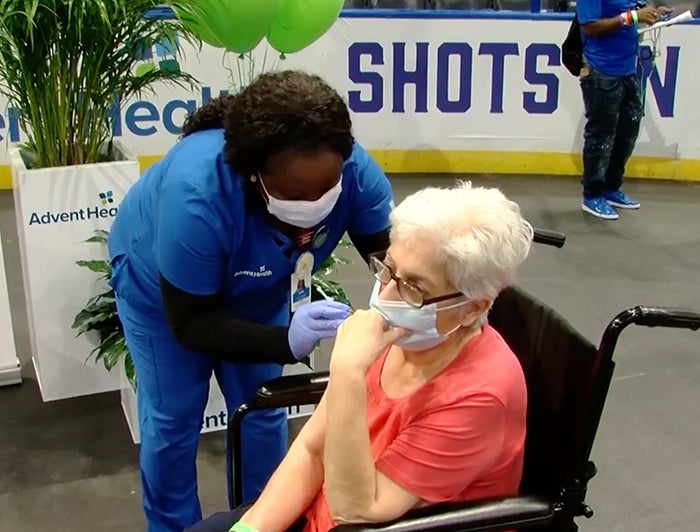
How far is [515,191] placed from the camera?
5.25 meters

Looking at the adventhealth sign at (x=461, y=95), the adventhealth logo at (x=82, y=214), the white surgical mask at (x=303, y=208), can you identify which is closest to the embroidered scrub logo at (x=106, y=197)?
the adventhealth logo at (x=82, y=214)

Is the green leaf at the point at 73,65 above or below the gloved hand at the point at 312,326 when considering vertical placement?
above

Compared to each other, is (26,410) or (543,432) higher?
(543,432)

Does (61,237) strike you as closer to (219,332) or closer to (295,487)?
(219,332)

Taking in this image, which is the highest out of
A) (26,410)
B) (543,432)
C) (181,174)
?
(181,174)

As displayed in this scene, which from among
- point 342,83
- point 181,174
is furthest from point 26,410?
point 342,83

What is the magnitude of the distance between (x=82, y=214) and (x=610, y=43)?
2.76 meters

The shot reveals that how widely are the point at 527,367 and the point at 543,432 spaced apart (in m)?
0.12

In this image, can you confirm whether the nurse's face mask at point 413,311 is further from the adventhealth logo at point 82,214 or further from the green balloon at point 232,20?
the green balloon at point 232,20

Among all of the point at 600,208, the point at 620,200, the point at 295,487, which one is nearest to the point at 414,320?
the point at 295,487

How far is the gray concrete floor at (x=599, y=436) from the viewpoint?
95.2 inches

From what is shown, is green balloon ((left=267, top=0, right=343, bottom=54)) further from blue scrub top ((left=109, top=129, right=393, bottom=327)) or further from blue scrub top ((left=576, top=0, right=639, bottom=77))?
blue scrub top ((left=576, top=0, right=639, bottom=77))

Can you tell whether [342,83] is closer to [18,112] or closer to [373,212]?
[18,112]

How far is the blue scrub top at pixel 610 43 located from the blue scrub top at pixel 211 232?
2.81 metres
